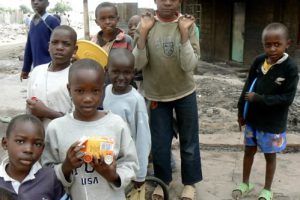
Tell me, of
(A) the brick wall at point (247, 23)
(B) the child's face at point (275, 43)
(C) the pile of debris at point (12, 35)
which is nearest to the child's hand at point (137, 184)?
(B) the child's face at point (275, 43)

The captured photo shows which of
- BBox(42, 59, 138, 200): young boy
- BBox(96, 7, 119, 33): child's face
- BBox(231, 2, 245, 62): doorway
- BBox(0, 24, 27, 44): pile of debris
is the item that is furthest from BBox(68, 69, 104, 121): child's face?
BBox(0, 24, 27, 44): pile of debris

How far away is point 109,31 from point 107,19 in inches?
3.5

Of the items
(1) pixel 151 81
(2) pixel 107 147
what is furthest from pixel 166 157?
(2) pixel 107 147

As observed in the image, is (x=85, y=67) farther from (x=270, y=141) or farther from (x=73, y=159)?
(x=270, y=141)

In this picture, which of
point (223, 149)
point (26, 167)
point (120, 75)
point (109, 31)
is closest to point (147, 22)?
point (109, 31)

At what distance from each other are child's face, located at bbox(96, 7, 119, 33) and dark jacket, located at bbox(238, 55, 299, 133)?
1.15 meters

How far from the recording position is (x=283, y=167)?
4094mm

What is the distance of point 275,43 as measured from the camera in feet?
9.66

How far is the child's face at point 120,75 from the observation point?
7.93 feet

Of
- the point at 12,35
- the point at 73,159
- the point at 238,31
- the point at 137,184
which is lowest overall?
the point at 12,35

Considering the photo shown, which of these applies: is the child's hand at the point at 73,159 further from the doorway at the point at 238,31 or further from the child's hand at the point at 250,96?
the doorway at the point at 238,31

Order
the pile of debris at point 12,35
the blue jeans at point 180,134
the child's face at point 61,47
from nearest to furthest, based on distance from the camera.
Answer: the child's face at point 61,47
the blue jeans at point 180,134
the pile of debris at point 12,35

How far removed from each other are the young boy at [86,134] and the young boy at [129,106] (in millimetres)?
397

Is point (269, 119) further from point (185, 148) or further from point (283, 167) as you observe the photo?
point (283, 167)
